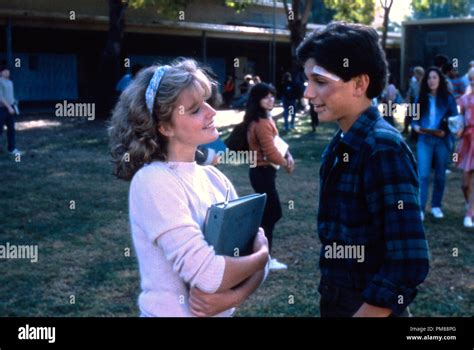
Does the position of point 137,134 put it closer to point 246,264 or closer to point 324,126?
point 246,264

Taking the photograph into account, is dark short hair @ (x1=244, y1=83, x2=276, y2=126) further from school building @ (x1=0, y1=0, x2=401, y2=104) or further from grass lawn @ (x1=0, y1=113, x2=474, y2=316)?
school building @ (x1=0, y1=0, x2=401, y2=104)

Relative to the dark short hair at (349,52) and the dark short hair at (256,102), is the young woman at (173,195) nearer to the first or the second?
the dark short hair at (349,52)

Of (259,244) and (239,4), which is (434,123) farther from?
(239,4)

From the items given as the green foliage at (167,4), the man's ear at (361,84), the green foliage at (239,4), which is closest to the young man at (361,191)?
the man's ear at (361,84)

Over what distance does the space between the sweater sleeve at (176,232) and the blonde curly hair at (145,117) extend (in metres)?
0.13

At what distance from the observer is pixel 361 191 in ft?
6.59

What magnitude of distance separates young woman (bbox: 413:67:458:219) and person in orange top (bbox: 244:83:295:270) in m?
2.33

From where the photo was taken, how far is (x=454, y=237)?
6852 mm

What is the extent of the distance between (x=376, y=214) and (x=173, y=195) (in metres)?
0.61

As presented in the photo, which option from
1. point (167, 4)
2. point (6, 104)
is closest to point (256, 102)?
point (6, 104)

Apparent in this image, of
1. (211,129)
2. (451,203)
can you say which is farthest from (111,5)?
(211,129)

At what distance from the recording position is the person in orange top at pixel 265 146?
5.57m

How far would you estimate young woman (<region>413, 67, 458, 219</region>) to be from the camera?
7.30m
